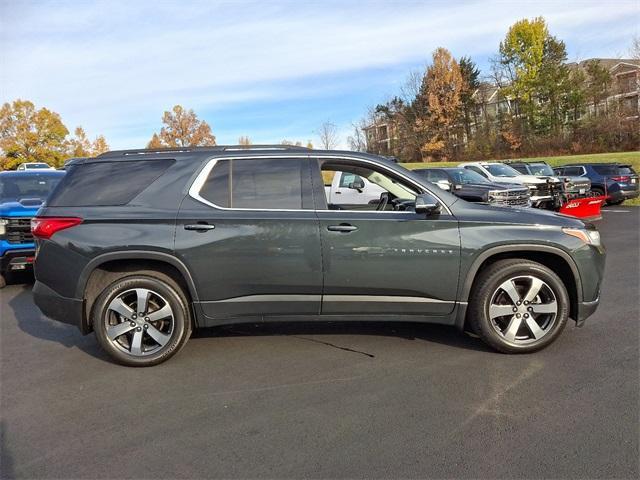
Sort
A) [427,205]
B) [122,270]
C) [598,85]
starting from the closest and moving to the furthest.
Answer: [427,205] < [122,270] < [598,85]

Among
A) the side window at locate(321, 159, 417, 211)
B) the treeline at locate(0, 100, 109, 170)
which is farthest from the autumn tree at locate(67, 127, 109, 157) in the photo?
the side window at locate(321, 159, 417, 211)

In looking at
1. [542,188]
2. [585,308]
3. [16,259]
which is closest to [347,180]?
[16,259]

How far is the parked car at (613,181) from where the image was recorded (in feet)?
61.3

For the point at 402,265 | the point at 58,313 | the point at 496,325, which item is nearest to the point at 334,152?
the point at 402,265

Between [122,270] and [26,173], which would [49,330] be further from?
[26,173]

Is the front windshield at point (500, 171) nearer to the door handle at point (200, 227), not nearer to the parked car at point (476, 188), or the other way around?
the parked car at point (476, 188)

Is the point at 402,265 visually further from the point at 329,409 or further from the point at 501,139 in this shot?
the point at 501,139

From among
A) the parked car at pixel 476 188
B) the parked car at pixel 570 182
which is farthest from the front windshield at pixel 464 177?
the parked car at pixel 570 182

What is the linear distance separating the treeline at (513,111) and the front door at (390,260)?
4545 cm

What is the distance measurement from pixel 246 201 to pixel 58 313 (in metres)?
1.91

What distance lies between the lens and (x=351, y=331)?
503 cm

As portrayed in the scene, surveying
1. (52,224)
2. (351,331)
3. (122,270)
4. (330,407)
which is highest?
(52,224)

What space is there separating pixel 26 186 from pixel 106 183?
18.3ft

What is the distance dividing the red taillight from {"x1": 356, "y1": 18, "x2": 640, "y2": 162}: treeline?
4719cm
